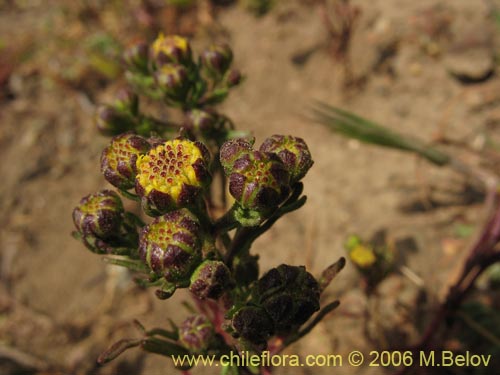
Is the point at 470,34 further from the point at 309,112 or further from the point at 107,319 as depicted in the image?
the point at 107,319

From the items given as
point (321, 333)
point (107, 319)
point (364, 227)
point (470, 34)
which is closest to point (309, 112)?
point (364, 227)

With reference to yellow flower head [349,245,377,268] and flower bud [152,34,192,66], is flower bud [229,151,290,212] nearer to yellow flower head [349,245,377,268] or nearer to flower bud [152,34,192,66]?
flower bud [152,34,192,66]

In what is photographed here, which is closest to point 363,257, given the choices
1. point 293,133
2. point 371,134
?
point 371,134

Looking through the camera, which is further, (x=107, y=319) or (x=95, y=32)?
(x=95, y=32)

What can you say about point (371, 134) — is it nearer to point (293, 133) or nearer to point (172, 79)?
point (293, 133)

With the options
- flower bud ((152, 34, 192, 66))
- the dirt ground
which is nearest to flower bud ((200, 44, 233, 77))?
flower bud ((152, 34, 192, 66))

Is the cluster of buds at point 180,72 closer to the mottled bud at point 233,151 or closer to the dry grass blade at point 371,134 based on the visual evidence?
the mottled bud at point 233,151

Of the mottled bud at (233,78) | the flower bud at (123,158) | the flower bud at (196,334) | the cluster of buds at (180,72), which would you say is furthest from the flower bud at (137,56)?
the flower bud at (196,334)
